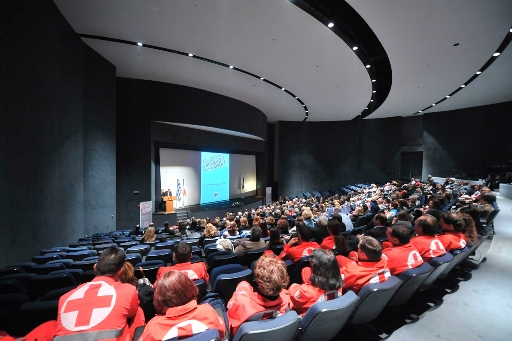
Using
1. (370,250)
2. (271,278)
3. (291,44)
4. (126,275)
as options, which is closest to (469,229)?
(370,250)

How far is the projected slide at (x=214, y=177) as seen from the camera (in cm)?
1524

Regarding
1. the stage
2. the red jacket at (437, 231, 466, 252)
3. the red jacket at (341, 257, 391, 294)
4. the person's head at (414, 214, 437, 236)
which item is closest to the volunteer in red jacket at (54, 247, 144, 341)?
the red jacket at (341, 257, 391, 294)

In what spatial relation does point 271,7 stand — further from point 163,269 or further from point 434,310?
point 434,310

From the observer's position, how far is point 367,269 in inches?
85.0

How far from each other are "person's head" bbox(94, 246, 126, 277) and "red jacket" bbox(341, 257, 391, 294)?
1959mm

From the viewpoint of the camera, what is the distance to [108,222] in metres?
9.11

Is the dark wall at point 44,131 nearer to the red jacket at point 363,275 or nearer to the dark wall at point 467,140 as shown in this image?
the red jacket at point 363,275

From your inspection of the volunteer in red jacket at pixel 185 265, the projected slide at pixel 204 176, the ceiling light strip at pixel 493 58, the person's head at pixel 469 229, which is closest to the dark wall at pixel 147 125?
the projected slide at pixel 204 176

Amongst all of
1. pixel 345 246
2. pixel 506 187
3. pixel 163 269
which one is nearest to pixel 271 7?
pixel 345 246

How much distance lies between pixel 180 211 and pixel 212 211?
1.80 metres

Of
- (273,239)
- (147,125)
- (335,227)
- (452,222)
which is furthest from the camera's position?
(147,125)

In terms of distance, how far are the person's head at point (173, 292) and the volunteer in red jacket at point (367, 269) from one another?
1.40 m

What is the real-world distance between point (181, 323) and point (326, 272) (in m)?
1.11

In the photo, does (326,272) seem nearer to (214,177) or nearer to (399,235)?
(399,235)
